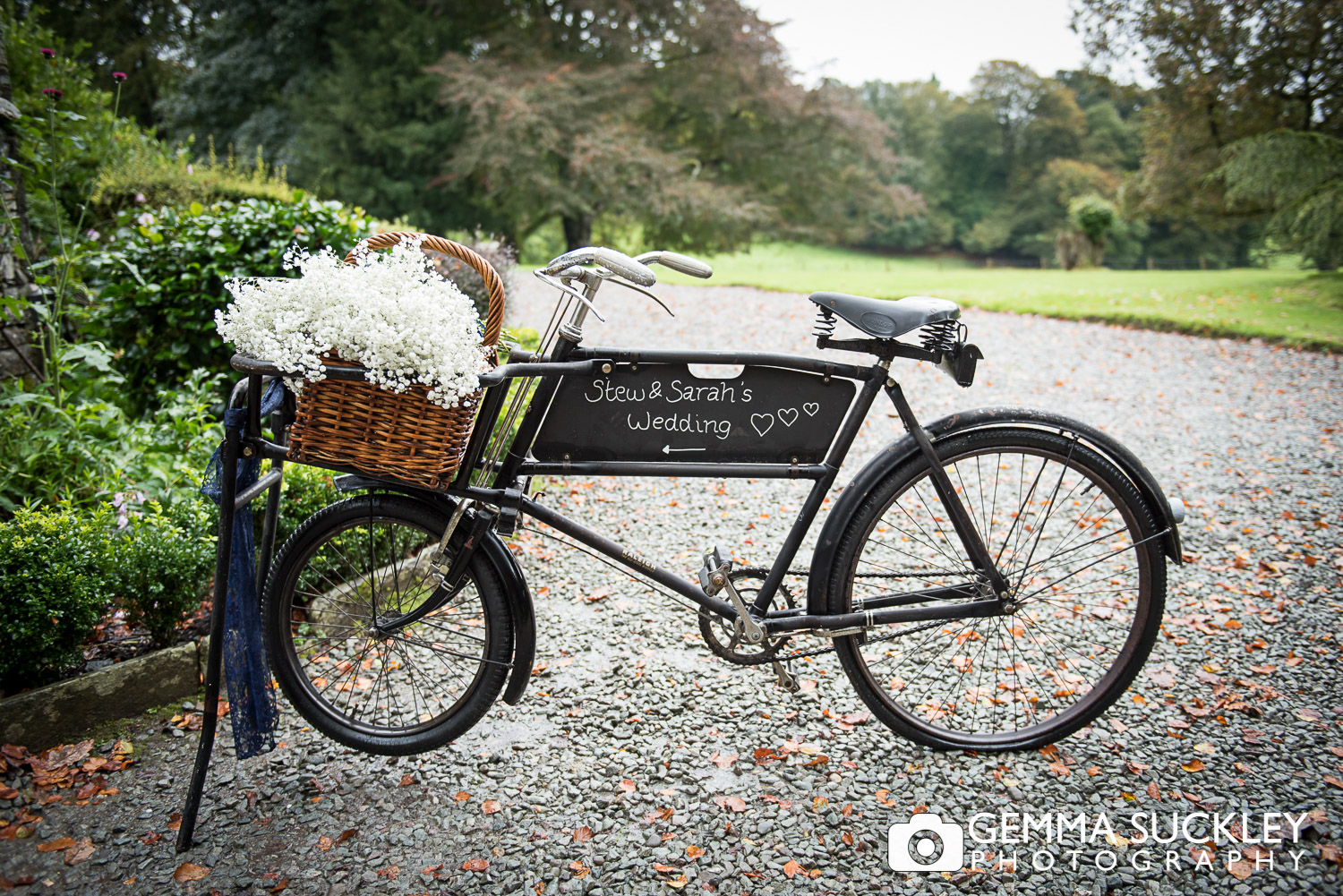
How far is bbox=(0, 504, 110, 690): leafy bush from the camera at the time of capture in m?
2.31

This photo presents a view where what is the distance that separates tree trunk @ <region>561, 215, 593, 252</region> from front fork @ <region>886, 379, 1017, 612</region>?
1686 cm

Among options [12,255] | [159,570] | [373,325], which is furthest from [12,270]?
[373,325]

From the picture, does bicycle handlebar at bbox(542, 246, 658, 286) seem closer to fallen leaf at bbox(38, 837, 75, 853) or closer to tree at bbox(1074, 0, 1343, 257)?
fallen leaf at bbox(38, 837, 75, 853)

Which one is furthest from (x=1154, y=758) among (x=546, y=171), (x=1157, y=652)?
(x=546, y=171)

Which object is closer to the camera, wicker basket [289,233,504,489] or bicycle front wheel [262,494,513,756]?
wicker basket [289,233,504,489]

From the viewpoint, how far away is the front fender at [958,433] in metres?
2.21

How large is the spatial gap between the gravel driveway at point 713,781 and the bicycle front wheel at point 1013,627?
0.17 metres

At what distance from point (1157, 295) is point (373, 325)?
14.2 meters

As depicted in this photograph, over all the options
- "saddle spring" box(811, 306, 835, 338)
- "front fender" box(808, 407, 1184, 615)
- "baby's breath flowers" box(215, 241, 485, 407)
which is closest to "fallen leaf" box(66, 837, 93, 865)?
"baby's breath flowers" box(215, 241, 485, 407)

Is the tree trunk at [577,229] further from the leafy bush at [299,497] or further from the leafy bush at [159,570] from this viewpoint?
the leafy bush at [159,570]

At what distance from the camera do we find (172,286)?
14.3ft

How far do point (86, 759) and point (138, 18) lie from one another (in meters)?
24.0

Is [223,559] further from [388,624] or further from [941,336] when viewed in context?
[941,336]

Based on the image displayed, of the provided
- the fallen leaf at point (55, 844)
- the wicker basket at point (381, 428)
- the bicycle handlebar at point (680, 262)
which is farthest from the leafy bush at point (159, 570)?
the bicycle handlebar at point (680, 262)
